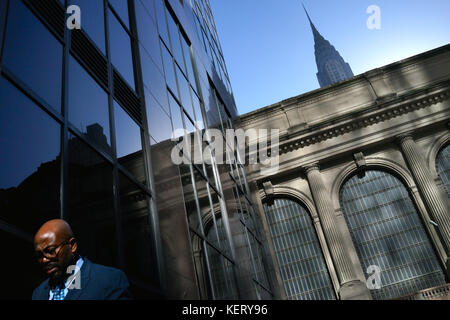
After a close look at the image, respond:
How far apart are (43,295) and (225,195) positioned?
10.8 m

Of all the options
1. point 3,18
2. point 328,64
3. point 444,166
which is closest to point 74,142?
point 3,18

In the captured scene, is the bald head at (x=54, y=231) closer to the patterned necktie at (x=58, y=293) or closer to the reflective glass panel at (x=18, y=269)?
the patterned necktie at (x=58, y=293)

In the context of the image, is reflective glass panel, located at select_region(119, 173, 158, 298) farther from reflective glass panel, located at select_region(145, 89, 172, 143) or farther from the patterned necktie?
Result: the patterned necktie

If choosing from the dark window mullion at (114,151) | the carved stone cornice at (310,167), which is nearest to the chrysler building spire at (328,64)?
the carved stone cornice at (310,167)

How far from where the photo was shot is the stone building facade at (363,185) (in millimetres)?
21594

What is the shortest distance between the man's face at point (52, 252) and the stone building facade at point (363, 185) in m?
18.4

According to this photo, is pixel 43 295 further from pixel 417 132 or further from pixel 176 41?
pixel 417 132

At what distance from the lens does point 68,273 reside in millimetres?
2557

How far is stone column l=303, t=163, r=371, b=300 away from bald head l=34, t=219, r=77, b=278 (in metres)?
19.7

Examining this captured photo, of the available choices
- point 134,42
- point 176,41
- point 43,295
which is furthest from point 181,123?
point 43,295

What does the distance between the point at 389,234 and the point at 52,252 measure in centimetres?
2241

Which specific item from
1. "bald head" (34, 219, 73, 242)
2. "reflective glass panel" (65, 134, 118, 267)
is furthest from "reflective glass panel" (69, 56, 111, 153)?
"bald head" (34, 219, 73, 242)

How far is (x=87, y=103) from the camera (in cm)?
656

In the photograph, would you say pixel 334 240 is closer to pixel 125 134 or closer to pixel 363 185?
pixel 363 185
